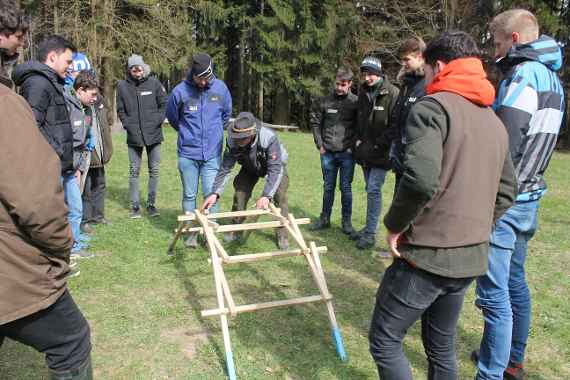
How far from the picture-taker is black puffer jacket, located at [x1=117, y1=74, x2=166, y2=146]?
686 cm

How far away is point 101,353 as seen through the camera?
3482mm

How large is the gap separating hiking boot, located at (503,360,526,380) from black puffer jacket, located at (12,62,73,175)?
3.78 metres

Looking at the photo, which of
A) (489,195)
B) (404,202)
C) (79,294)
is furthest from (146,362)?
(489,195)

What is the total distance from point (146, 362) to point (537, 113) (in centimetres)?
292

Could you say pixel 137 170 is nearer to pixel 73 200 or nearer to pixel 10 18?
pixel 73 200

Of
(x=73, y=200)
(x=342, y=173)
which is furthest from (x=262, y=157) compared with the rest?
(x=73, y=200)

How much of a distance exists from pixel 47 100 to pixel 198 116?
1.83 m

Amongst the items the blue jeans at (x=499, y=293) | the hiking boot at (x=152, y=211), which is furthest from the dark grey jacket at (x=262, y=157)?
the hiking boot at (x=152, y=211)

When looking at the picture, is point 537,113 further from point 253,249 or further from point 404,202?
point 253,249

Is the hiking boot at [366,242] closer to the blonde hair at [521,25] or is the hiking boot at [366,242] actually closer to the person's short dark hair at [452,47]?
the blonde hair at [521,25]

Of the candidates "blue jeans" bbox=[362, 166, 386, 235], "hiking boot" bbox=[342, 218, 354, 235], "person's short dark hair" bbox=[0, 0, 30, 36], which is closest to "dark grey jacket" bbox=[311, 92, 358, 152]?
"blue jeans" bbox=[362, 166, 386, 235]

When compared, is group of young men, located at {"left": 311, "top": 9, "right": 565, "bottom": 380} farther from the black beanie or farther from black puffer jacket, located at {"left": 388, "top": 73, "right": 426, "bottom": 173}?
the black beanie

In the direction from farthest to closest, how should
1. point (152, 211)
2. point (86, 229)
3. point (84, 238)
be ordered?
point (152, 211) < point (86, 229) < point (84, 238)

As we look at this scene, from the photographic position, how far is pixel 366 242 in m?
5.80
